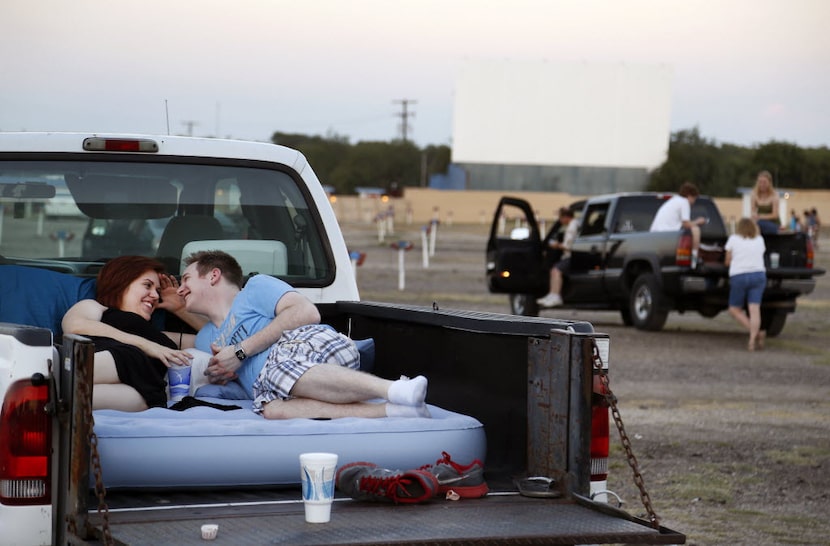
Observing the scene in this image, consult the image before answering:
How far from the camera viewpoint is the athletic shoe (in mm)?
19594

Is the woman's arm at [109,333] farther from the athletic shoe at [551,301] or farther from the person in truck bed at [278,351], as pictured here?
the athletic shoe at [551,301]

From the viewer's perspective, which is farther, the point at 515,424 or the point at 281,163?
the point at 281,163

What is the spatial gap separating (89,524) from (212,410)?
1.36m

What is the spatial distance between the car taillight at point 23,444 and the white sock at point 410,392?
135 centimetres

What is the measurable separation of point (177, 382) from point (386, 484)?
1.70 meters

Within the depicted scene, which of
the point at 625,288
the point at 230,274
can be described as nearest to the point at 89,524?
the point at 230,274

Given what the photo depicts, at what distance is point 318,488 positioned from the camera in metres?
3.78

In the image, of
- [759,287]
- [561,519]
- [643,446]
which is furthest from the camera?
[759,287]

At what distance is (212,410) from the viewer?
16.3ft

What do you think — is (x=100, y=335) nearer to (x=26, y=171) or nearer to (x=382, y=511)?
(x=26, y=171)

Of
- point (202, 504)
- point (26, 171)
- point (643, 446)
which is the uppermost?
point (26, 171)

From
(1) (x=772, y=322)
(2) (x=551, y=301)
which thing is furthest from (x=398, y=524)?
(2) (x=551, y=301)

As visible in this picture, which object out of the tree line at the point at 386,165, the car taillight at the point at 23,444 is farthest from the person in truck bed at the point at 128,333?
the tree line at the point at 386,165

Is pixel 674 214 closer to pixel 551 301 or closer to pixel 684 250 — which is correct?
pixel 684 250
